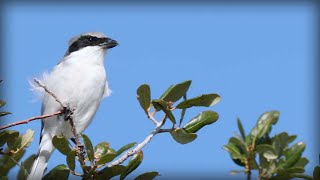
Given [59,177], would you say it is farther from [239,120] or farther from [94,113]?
[94,113]

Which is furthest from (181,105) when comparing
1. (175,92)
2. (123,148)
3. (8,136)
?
(8,136)

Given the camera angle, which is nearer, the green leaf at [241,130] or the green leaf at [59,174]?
the green leaf at [59,174]

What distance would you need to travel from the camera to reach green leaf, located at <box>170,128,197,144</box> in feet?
9.64

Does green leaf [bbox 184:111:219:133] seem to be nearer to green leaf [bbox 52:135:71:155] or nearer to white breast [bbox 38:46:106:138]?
green leaf [bbox 52:135:71:155]

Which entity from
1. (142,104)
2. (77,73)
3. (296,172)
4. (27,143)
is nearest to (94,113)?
(77,73)

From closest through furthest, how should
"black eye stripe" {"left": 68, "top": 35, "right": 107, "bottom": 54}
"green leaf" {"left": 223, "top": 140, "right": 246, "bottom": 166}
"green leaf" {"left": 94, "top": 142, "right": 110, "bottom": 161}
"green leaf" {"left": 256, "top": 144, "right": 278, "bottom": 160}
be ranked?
"green leaf" {"left": 94, "top": 142, "right": 110, "bottom": 161}, "green leaf" {"left": 256, "top": 144, "right": 278, "bottom": 160}, "green leaf" {"left": 223, "top": 140, "right": 246, "bottom": 166}, "black eye stripe" {"left": 68, "top": 35, "right": 107, "bottom": 54}

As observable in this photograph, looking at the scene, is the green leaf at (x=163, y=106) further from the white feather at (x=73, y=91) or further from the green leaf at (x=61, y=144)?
the white feather at (x=73, y=91)

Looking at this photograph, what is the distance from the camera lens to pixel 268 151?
3389mm

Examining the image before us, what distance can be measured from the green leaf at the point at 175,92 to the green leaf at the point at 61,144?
2.07 ft

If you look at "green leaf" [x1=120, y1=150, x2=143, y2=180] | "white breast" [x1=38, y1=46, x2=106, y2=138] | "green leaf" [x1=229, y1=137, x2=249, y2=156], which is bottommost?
"green leaf" [x1=120, y1=150, x2=143, y2=180]

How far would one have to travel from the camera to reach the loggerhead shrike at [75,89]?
5.06 meters

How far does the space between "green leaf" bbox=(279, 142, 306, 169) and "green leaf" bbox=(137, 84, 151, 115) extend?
42.8 inches

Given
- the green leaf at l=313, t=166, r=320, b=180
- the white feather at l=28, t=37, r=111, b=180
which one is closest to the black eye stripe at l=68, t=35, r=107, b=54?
the white feather at l=28, t=37, r=111, b=180

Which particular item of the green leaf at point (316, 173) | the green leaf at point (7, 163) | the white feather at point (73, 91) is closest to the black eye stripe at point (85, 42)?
the white feather at point (73, 91)
